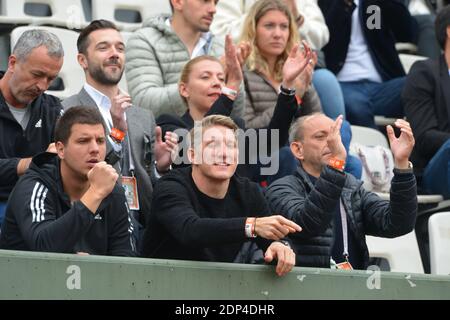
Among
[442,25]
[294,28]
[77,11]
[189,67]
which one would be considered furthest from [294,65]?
[77,11]

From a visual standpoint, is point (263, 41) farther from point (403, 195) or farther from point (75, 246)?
point (75, 246)

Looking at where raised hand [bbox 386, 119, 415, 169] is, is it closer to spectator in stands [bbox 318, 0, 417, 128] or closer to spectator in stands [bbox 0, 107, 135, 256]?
spectator in stands [bbox 0, 107, 135, 256]

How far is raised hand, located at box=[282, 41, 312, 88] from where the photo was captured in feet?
27.7

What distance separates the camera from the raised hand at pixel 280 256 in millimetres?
6734

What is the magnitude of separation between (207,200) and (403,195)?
1.06 metres

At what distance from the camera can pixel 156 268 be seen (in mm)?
6684

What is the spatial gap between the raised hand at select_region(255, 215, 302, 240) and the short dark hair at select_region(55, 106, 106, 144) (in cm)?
104

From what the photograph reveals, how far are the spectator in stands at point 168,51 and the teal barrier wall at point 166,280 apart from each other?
6.35 ft

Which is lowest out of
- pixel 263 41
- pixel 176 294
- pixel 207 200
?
pixel 176 294

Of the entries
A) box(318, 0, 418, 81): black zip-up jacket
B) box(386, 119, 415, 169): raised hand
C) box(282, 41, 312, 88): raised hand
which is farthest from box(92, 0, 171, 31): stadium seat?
box(386, 119, 415, 169): raised hand

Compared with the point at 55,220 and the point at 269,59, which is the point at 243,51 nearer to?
the point at 269,59

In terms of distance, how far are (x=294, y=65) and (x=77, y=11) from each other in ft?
6.82

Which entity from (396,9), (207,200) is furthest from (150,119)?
(396,9)

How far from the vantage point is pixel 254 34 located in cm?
931
